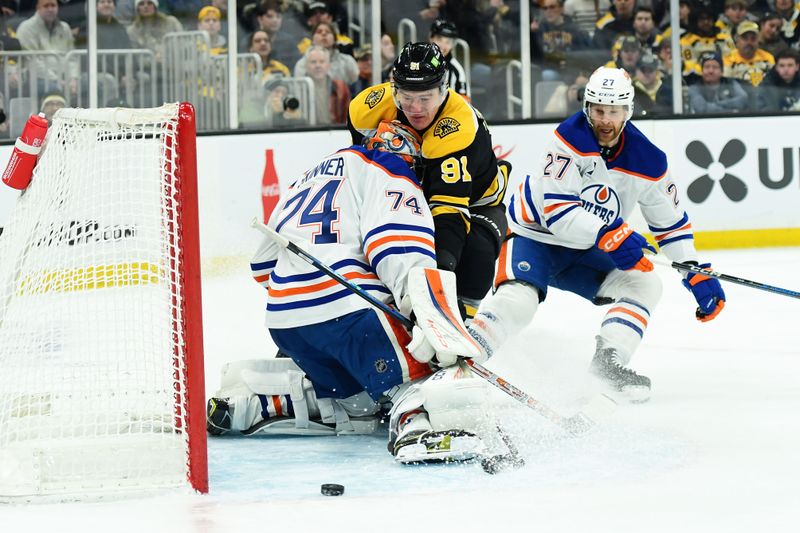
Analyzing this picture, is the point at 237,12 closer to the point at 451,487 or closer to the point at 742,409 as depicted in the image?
the point at 742,409

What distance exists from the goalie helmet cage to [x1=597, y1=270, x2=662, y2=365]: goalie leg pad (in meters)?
1.33

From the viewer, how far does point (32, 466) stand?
259cm

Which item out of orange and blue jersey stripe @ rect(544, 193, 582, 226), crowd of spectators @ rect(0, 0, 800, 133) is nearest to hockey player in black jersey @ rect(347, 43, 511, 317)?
orange and blue jersey stripe @ rect(544, 193, 582, 226)

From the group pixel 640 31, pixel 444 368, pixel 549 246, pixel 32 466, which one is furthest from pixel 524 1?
pixel 32 466

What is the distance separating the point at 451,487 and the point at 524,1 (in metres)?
4.90

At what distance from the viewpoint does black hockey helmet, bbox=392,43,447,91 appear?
131 inches

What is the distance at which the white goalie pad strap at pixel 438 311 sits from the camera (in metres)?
2.86

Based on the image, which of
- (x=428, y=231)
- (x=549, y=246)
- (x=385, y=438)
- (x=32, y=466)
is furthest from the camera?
(x=549, y=246)

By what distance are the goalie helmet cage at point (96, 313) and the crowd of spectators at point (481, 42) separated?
3.64 meters

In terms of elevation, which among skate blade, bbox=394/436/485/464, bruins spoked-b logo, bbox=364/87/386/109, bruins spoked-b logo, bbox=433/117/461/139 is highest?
bruins spoked-b logo, bbox=364/87/386/109

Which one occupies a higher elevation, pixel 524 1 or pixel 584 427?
pixel 524 1

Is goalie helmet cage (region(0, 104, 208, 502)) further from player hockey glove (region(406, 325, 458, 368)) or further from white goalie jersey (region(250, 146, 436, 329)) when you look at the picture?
player hockey glove (region(406, 325, 458, 368))

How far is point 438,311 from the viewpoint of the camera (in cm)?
291

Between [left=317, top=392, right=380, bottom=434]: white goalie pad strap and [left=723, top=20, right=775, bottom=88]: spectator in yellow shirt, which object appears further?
[left=723, top=20, right=775, bottom=88]: spectator in yellow shirt
